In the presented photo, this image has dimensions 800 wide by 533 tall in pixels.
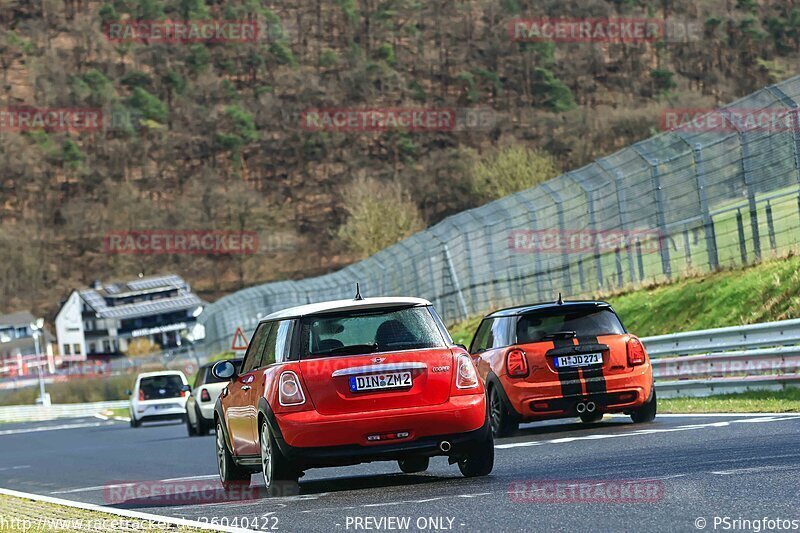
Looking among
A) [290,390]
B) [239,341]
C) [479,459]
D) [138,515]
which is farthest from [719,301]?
[138,515]

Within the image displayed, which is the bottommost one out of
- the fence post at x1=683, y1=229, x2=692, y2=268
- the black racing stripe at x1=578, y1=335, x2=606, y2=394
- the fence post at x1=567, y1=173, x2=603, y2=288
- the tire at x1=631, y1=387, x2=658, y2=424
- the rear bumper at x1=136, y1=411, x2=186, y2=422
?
the rear bumper at x1=136, y1=411, x2=186, y2=422

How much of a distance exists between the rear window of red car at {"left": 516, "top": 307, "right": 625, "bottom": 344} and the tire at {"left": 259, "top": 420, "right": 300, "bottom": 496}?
506 cm

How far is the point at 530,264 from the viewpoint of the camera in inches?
1229

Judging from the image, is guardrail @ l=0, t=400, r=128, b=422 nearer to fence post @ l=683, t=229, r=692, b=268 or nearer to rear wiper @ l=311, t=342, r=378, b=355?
fence post @ l=683, t=229, r=692, b=268

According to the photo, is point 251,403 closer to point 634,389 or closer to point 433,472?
point 433,472

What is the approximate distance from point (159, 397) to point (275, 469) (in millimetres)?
25558

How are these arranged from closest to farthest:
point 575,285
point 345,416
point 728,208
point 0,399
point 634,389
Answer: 1. point 345,416
2. point 634,389
3. point 728,208
4. point 575,285
5. point 0,399

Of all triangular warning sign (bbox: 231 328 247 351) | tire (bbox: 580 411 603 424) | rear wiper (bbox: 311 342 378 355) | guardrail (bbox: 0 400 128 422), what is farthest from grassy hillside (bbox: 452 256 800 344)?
guardrail (bbox: 0 400 128 422)

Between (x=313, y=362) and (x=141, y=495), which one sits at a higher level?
(x=313, y=362)

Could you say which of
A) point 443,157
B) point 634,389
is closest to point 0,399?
point 443,157

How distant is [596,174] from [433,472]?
1513cm

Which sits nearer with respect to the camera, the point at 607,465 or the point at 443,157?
the point at 607,465

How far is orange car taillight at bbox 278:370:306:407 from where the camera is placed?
11.0 meters

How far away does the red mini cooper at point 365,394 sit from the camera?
1101 centimetres
